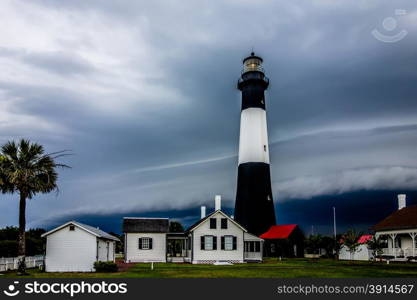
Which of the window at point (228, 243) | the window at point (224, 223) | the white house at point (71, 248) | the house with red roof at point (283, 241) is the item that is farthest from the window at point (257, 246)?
the white house at point (71, 248)

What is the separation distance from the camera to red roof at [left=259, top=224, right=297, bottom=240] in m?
49.7

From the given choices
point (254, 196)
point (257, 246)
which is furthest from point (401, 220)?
point (254, 196)

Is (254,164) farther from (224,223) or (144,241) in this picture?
(144,241)

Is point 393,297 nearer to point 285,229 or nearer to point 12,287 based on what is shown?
point 12,287

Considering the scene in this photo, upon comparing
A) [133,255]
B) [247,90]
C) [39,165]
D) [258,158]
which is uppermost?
[247,90]

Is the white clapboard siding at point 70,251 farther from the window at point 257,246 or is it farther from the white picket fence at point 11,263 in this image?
the window at point 257,246

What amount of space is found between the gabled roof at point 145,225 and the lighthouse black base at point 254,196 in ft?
34.1

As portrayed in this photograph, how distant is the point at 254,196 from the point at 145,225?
42.3ft

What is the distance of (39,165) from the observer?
28281 mm

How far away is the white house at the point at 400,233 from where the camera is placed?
39312 millimetres

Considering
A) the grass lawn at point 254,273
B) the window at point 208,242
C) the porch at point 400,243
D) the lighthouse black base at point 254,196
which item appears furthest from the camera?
the lighthouse black base at point 254,196

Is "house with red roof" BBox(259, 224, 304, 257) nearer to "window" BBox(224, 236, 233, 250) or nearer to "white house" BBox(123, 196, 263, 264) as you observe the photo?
"white house" BBox(123, 196, 263, 264)

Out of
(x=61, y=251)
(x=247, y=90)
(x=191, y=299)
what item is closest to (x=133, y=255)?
(x=61, y=251)

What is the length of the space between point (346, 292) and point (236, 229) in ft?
83.5
